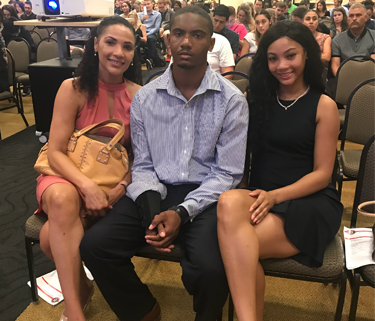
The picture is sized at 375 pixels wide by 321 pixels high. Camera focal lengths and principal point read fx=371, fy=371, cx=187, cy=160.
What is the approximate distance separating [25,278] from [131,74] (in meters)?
1.17

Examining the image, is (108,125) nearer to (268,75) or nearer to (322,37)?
(268,75)

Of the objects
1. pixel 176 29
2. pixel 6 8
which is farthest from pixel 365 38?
pixel 6 8

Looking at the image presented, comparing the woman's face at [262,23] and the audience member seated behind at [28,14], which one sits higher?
the woman's face at [262,23]

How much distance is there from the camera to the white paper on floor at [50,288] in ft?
5.64

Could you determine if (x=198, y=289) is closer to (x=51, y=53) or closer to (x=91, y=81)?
(x=91, y=81)

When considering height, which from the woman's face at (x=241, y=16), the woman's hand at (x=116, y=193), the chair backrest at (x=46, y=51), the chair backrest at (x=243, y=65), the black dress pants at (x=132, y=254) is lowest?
the black dress pants at (x=132, y=254)

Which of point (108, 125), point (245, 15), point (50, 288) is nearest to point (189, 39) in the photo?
point (108, 125)

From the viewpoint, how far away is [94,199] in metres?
1.45

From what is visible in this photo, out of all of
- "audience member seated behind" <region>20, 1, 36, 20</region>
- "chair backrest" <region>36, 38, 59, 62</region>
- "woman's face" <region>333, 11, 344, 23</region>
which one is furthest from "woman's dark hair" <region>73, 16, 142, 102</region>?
"audience member seated behind" <region>20, 1, 36, 20</region>

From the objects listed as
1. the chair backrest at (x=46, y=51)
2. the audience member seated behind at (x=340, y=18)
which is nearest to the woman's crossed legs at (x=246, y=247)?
the chair backrest at (x=46, y=51)

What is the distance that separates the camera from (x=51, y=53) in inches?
180

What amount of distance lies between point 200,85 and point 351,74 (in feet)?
6.28

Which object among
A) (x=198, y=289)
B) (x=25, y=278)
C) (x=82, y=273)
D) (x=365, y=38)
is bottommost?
(x=25, y=278)

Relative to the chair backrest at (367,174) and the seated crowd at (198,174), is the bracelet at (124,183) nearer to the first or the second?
the seated crowd at (198,174)
